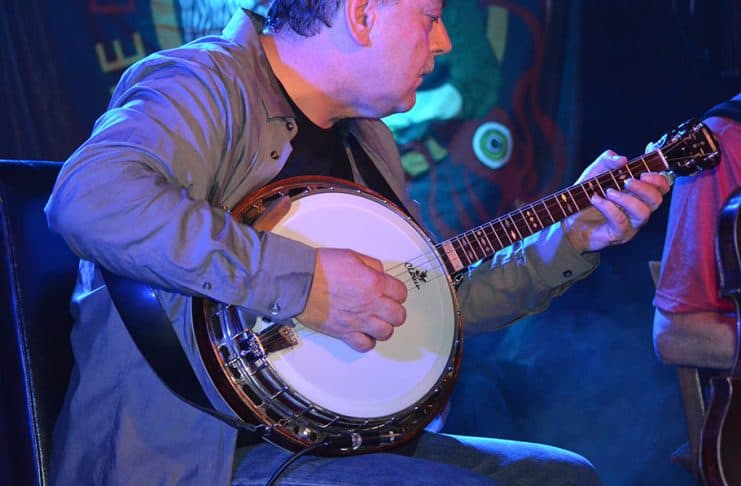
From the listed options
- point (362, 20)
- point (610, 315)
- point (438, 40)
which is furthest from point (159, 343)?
point (610, 315)

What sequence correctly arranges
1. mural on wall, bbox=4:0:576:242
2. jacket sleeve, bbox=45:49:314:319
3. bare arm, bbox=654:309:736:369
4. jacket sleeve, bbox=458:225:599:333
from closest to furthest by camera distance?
1. jacket sleeve, bbox=45:49:314:319
2. jacket sleeve, bbox=458:225:599:333
3. bare arm, bbox=654:309:736:369
4. mural on wall, bbox=4:0:576:242

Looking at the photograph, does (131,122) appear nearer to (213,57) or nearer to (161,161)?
(161,161)

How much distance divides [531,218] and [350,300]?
2.02 feet

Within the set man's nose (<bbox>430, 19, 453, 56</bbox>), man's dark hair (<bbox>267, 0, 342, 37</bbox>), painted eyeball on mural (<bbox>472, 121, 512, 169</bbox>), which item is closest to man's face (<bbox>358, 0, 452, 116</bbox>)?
man's nose (<bbox>430, 19, 453, 56</bbox>)

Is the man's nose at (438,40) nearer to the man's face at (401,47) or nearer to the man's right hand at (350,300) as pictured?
the man's face at (401,47)

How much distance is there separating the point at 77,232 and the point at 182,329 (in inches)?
10.9

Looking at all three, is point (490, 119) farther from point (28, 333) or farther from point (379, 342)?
point (28, 333)

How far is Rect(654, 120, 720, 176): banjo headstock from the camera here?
1.92 metres

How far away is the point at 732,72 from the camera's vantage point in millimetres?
3475

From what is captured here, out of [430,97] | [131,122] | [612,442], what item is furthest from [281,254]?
[612,442]

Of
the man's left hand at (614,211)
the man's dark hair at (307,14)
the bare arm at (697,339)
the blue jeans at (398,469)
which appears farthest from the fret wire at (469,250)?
the bare arm at (697,339)

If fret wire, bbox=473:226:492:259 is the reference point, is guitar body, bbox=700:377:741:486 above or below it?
below

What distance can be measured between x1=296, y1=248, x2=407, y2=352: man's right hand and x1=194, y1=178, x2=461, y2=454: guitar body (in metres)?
0.08

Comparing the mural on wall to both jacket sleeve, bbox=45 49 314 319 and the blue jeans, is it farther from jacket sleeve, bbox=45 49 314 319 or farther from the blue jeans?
jacket sleeve, bbox=45 49 314 319
